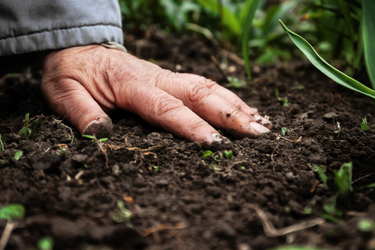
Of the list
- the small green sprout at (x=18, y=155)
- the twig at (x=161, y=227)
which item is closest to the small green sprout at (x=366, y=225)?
the twig at (x=161, y=227)

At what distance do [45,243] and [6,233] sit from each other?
0.11 m

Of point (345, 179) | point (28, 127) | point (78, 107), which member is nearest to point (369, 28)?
point (345, 179)

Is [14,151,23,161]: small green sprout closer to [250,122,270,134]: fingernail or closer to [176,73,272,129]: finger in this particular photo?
[176,73,272,129]: finger

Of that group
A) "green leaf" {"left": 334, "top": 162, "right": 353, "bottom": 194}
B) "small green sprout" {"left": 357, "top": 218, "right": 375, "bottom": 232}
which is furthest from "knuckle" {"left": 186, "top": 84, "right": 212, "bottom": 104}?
"small green sprout" {"left": 357, "top": 218, "right": 375, "bottom": 232}

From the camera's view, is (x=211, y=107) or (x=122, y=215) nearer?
(x=122, y=215)

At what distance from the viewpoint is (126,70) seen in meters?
1.25

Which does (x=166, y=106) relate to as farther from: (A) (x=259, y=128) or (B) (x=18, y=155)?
(B) (x=18, y=155)

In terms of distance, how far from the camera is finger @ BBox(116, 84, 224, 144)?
3.44ft

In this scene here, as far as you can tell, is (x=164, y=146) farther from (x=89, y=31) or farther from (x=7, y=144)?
(x=89, y=31)

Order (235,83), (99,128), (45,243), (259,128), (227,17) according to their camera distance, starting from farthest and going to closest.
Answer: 1. (227,17)
2. (235,83)
3. (259,128)
4. (99,128)
5. (45,243)

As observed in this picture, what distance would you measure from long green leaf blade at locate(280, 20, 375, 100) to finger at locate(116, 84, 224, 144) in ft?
1.44

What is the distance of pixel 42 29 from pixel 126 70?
443mm

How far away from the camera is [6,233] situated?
63 centimetres

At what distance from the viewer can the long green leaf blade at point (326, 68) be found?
3.19ft
